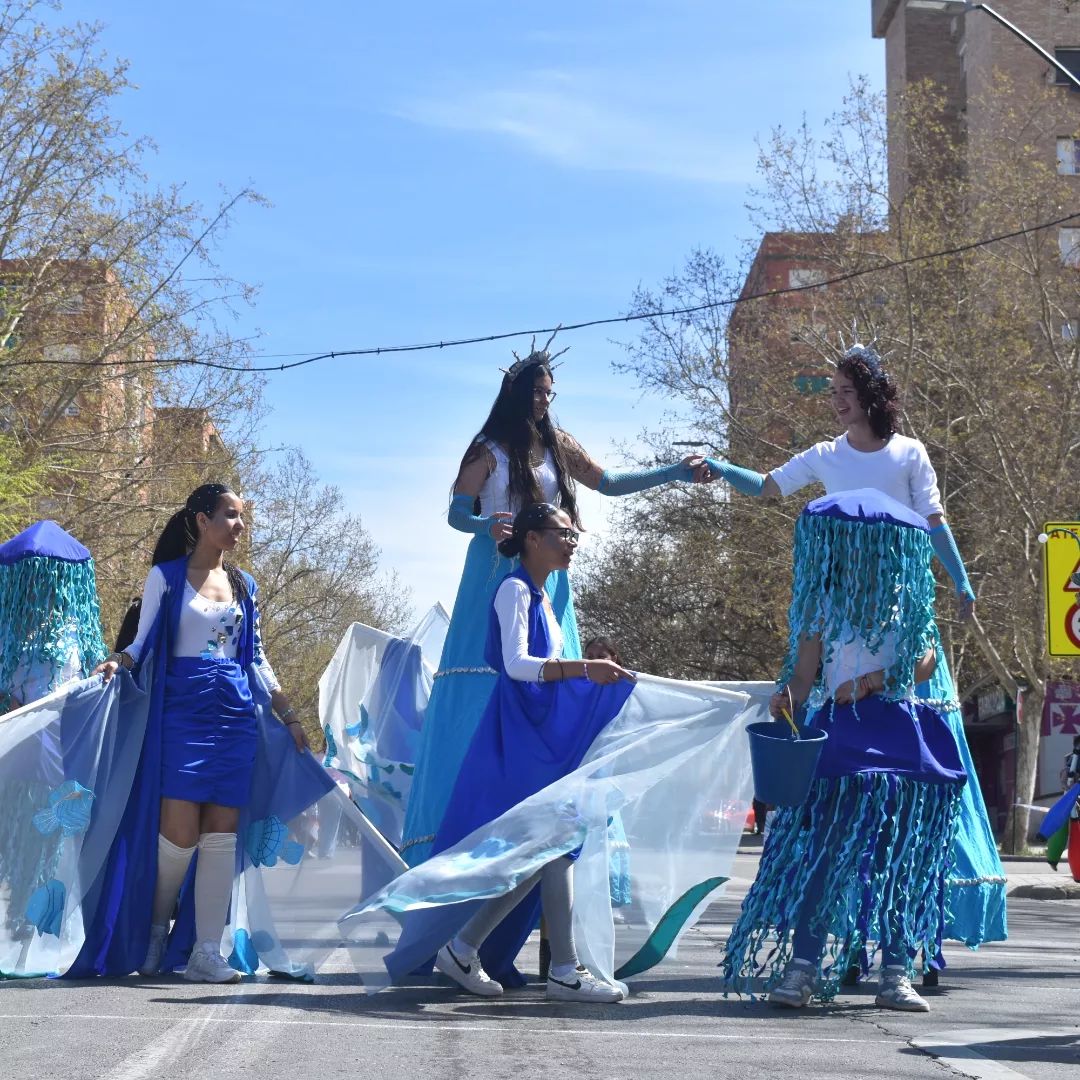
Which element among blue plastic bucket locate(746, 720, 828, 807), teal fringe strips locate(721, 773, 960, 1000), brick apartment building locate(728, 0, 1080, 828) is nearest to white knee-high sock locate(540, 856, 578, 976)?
teal fringe strips locate(721, 773, 960, 1000)

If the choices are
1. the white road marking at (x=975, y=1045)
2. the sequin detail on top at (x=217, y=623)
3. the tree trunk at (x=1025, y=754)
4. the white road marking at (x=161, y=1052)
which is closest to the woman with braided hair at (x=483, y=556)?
the sequin detail on top at (x=217, y=623)

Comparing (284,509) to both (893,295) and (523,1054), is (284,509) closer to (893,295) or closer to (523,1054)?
(893,295)

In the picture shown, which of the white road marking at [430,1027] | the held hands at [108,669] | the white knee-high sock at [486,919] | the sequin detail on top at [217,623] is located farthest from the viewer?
the sequin detail on top at [217,623]

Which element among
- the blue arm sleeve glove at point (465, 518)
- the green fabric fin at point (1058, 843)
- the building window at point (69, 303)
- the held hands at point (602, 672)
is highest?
the building window at point (69, 303)

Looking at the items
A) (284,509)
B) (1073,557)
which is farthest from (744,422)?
(284,509)

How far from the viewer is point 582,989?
6316 mm

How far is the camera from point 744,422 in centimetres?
3173

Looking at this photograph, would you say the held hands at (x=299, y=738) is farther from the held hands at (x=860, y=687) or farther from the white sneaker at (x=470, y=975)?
the held hands at (x=860, y=687)

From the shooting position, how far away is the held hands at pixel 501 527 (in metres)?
7.24

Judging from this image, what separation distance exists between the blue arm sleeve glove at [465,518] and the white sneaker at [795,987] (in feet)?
7.30

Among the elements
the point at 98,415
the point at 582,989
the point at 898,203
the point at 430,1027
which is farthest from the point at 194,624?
the point at 898,203

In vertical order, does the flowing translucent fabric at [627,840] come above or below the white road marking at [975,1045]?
above

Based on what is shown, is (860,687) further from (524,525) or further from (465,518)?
(465,518)

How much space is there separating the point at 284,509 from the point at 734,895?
36.6 metres
